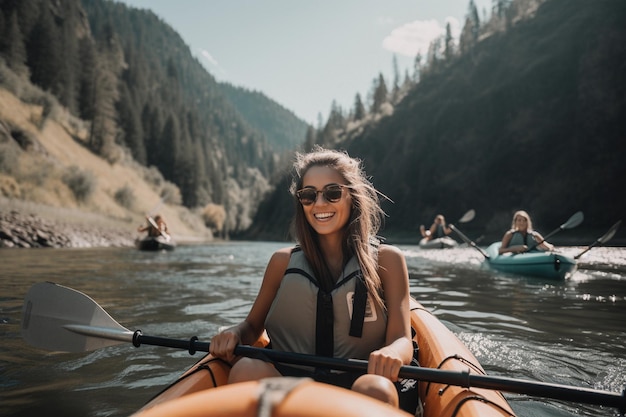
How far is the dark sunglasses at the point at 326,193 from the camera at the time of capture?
238 cm

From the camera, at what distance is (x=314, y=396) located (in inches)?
40.2

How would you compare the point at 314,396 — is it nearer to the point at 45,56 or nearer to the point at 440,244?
the point at 440,244

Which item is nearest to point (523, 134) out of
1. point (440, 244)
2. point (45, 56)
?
point (440, 244)

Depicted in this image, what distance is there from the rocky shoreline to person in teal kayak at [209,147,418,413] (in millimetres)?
20813

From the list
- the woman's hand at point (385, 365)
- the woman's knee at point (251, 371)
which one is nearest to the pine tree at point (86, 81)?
the woman's knee at point (251, 371)

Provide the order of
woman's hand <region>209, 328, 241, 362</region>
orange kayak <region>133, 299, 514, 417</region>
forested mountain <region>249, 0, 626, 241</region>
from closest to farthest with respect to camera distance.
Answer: orange kayak <region>133, 299, 514, 417</region>
woman's hand <region>209, 328, 241, 362</region>
forested mountain <region>249, 0, 626, 241</region>

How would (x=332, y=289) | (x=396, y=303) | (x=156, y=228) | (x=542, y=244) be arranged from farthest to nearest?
(x=156, y=228), (x=542, y=244), (x=332, y=289), (x=396, y=303)

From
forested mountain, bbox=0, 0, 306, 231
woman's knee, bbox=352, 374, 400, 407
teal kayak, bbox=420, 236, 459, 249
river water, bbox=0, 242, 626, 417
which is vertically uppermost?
forested mountain, bbox=0, 0, 306, 231

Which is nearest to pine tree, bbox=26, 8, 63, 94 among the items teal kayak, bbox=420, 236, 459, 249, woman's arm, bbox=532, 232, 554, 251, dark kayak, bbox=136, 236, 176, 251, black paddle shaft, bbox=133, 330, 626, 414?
dark kayak, bbox=136, 236, 176, 251

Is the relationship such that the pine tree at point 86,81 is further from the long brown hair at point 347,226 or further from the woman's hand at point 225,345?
the woman's hand at point 225,345

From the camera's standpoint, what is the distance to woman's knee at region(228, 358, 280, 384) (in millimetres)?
1956

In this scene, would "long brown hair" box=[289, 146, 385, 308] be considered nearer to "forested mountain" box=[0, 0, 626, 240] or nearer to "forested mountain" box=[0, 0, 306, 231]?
"forested mountain" box=[0, 0, 626, 240]

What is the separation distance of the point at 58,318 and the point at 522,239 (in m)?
9.40

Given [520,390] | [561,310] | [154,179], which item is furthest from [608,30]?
[154,179]
